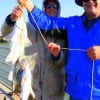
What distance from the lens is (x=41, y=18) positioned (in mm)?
5043

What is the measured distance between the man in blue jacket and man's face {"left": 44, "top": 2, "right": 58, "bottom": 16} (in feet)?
0.52

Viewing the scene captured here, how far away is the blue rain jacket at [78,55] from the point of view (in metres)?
4.72

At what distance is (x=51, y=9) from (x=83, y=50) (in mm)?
795

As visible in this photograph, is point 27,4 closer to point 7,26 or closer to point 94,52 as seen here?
point 7,26

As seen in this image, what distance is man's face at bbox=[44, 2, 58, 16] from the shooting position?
5145 mm

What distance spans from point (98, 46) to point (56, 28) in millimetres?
748

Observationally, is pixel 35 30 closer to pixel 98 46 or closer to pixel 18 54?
pixel 18 54

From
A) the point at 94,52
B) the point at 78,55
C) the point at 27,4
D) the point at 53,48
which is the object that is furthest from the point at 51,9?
the point at 94,52

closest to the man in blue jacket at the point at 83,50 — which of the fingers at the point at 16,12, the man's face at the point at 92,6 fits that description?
the man's face at the point at 92,6

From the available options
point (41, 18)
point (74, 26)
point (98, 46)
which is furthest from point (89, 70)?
point (41, 18)

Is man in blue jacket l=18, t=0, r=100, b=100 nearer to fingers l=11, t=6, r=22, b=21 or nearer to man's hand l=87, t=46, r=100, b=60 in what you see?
man's hand l=87, t=46, r=100, b=60

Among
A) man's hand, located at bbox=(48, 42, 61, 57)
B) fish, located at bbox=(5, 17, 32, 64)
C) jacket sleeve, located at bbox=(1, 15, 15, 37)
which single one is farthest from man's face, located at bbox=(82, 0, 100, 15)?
jacket sleeve, located at bbox=(1, 15, 15, 37)

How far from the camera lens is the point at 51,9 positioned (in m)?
5.15

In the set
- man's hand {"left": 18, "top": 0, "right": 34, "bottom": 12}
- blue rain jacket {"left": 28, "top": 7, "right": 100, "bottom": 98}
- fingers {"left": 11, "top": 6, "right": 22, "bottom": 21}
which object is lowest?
blue rain jacket {"left": 28, "top": 7, "right": 100, "bottom": 98}
